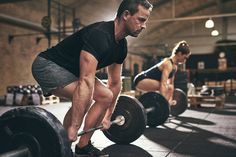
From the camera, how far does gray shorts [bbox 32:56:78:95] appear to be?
1613mm

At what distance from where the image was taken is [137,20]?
5.20 ft

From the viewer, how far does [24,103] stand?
260 inches

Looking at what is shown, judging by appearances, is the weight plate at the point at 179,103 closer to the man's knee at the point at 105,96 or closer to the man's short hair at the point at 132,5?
the man's knee at the point at 105,96

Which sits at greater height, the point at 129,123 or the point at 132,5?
the point at 132,5

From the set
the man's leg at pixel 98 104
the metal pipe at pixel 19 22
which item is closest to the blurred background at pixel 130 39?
the metal pipe at pixel 19 22

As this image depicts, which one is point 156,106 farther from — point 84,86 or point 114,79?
point 84,86

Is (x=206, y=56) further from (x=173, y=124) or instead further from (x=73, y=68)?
(x=73, y=68)

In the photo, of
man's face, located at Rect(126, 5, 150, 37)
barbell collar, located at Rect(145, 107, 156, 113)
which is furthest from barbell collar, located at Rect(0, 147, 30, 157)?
barbell collar, located at Rect(145, 107, 156, 113)

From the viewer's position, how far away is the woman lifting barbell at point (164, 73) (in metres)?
3.34

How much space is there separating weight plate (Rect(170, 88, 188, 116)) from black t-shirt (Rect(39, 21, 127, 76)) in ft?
8.65

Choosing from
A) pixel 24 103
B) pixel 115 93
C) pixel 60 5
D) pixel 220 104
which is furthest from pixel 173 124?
pixel 60 5

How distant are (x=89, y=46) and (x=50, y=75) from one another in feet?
0.98

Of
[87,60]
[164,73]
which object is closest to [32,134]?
[87,60]

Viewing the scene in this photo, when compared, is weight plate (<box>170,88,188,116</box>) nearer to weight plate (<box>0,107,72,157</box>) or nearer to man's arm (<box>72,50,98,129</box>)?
man's arm (<box>72,50,98,129</box>)
